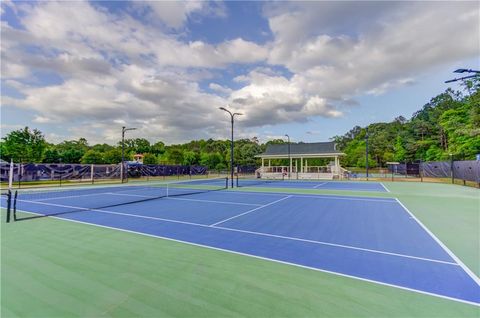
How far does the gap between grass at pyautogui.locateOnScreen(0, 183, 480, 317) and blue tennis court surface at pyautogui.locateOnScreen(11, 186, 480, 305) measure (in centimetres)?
42

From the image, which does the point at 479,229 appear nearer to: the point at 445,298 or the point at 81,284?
the point at 445,298

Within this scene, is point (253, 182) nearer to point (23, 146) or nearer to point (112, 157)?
point (23, 146)

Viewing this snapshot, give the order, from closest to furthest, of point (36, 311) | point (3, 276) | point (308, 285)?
point (36, 311)
point (308, 285)
point (3, 276)

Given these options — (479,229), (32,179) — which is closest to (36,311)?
(479,229)

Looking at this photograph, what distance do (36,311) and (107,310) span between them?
0.83 m

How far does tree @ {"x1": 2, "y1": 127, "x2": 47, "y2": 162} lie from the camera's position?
3278 centimetres

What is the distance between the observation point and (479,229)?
7066 millimetres

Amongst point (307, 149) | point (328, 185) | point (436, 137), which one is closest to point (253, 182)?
point (328, 185)

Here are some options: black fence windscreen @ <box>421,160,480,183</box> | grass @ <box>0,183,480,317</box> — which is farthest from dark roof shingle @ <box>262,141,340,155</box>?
grass @ <box>0,183,480,317</box>

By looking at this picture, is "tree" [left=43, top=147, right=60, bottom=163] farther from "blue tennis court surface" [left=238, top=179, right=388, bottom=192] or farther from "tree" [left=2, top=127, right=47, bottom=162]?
"blue tennis court surface" [left=238, top=179, right=388, bottom=192]

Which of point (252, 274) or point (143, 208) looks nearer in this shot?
point (252, 274)

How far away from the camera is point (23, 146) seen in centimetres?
3328

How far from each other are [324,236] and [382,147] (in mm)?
73502

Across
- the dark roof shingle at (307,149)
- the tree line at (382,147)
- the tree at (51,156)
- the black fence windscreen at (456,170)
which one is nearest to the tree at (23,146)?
the tree line at (382,147)
